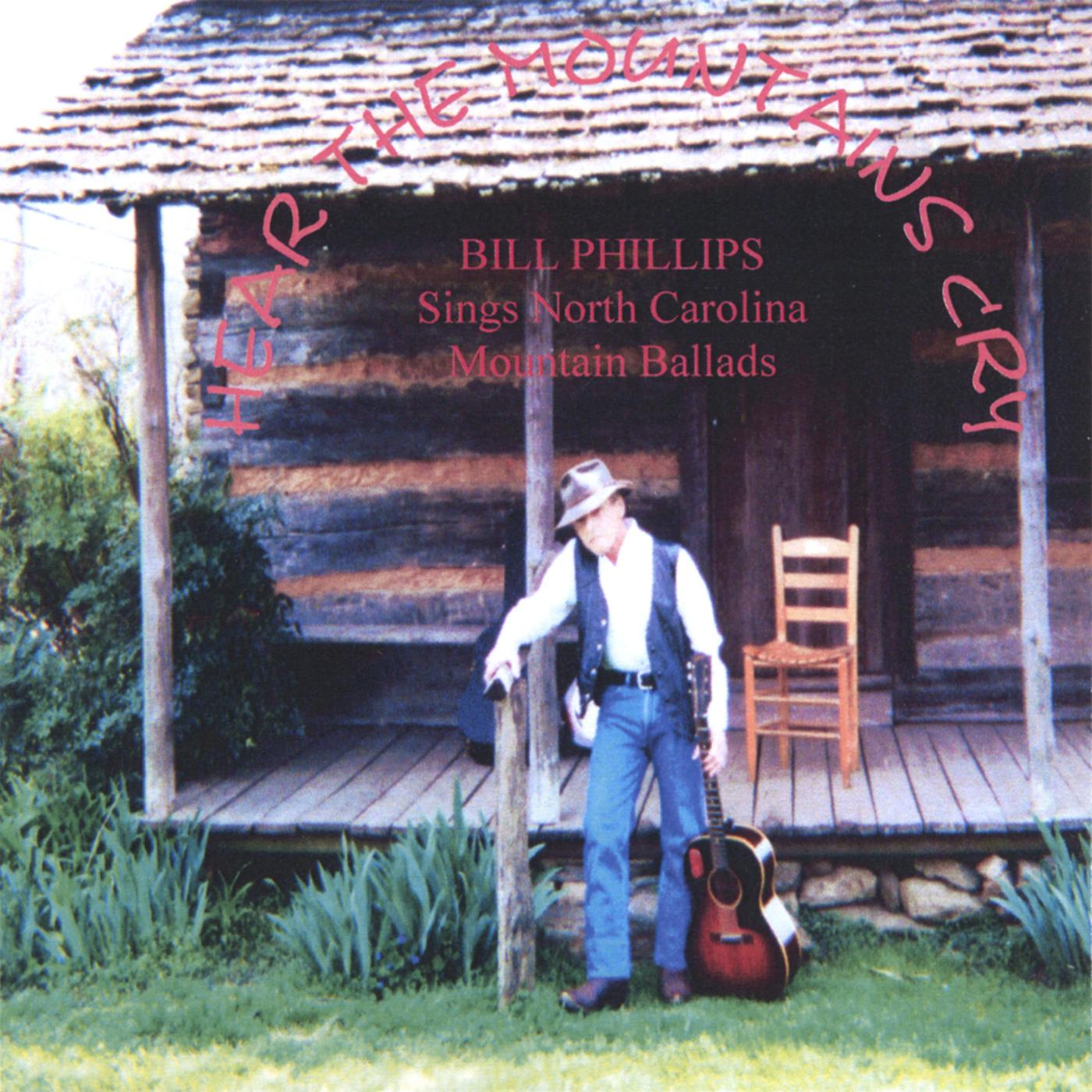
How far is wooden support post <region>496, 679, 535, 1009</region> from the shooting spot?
471cm

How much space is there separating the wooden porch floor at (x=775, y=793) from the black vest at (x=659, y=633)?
90 centimetres

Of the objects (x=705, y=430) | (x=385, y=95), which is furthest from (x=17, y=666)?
(x=705, y=430)

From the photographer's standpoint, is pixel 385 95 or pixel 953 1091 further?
pixel 385 95

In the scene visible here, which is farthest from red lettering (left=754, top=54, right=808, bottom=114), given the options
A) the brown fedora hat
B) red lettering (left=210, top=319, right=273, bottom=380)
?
red lettering (left=210, top=319, right=273, bottom=380)

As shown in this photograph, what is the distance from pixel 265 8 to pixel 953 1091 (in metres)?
7.09

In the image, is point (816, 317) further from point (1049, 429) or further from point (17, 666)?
point (17, 666)

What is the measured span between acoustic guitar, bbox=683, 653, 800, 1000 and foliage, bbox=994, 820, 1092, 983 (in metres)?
1.08

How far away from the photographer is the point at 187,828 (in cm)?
568

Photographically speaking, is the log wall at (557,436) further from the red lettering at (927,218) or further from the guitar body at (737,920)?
the guitar body at (737,920)

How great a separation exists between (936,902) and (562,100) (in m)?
4.06

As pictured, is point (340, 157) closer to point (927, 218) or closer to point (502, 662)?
point (502, 662)

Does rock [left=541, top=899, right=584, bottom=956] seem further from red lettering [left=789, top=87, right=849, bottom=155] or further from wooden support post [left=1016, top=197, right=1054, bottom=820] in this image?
red lettering [left=789, top=87, right=849, bottom=155]

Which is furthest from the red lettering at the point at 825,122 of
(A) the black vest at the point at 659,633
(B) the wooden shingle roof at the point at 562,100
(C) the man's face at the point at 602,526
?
(A) the black vest at the point at 659,633

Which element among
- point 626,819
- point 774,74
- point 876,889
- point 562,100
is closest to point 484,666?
point 626,819
